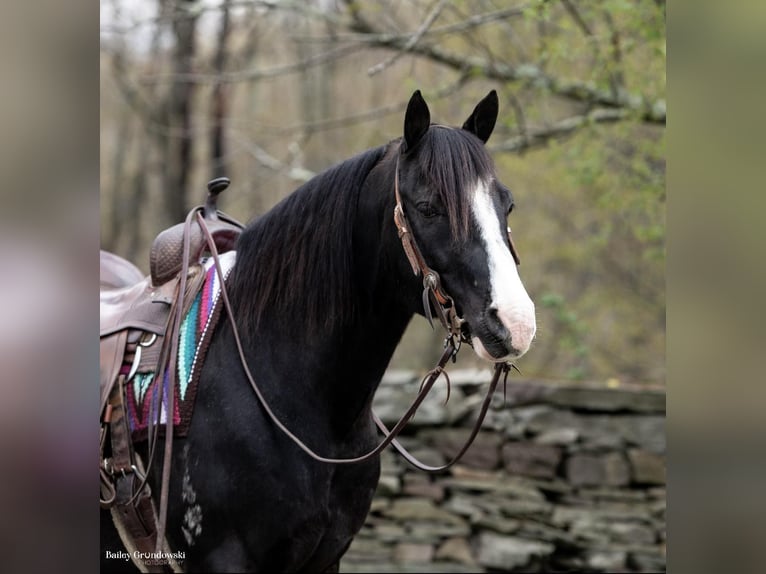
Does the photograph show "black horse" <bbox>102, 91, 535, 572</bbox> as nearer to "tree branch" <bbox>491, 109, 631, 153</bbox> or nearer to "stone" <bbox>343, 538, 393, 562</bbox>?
"stone" <bbox>343, 538, 393, 562</bbox>

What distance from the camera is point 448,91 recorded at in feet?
18.3

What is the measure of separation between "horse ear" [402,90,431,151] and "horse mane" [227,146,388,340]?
0.21 meters

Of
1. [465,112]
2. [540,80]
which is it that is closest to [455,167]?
[540,80]

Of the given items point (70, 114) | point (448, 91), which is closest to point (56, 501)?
point (70, 114)

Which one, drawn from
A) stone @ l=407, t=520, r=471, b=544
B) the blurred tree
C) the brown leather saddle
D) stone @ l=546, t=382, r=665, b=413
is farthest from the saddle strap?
stone @ l=546, t=382, r=665, b=413

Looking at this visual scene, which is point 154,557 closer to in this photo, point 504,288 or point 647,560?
point 504,288

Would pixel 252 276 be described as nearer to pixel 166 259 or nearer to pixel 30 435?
pixel 166 259

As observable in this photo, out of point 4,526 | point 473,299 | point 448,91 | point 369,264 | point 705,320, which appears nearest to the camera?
point 4,526

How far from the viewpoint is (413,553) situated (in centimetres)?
538

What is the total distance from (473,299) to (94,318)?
1.19 metres

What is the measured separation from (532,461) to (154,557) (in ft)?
11.0

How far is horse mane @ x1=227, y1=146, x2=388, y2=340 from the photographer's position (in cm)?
244

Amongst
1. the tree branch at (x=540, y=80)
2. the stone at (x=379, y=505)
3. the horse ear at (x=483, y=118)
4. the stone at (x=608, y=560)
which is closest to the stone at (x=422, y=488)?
the stone at (x=379, y=505)

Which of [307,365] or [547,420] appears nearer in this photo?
[307,365]
